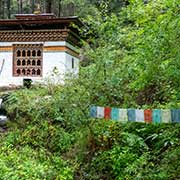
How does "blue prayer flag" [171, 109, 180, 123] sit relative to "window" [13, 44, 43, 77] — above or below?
below

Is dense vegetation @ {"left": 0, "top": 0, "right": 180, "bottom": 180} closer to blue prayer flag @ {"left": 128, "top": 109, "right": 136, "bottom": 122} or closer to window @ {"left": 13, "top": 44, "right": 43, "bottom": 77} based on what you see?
blue prayer flag @ {"left": 128, "top": 109, "right": 136, "bottom": 122}

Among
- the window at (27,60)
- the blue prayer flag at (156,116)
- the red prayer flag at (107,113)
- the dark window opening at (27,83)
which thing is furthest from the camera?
the window at (27,60)

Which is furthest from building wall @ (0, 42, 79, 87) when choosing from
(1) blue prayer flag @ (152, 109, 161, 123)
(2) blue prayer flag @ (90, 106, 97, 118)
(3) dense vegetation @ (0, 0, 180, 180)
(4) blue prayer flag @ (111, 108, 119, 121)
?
(1) blue prayer flag @ (152, 109, 161, 123)

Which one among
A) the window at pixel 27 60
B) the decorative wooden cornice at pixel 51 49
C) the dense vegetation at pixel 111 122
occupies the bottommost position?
the dense vegetation at pixel 111 122

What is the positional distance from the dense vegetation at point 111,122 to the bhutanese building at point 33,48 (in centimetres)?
397

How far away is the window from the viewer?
43.1 ft

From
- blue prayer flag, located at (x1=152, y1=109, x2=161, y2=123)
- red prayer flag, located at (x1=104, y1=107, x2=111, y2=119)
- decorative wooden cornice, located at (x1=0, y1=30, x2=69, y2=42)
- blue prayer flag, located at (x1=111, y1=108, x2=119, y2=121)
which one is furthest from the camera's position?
decorative wooden cornice, located at (x1=0, y1=30, x2=69, y2=42)

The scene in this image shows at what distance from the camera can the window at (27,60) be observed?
13.1 m

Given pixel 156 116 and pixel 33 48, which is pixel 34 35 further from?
pixel 156 116

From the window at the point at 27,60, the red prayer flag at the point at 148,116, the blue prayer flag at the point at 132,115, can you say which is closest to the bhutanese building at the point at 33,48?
the window at the point at 27,60

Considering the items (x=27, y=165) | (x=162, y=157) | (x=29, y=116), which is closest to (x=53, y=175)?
(x=27, y=165)

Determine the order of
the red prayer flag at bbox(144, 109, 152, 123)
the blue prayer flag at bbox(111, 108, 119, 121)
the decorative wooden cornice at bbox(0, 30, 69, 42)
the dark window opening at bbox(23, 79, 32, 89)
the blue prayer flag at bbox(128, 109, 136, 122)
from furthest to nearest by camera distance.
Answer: the decorative wooden cornice at bbox(0, 30, 69, 42), the dark window opening at bbox(23, 79, 32, 89), the blue prayer flag at bbox(111, 108, 119, 121), the blue prayer flag at bbox(128, 109, 136, 122), the red prayer flag at bbox(144, 109, 152, 123)

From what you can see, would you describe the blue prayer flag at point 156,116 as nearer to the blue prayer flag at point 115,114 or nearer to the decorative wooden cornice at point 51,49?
the blue prayer flag at point 115,114

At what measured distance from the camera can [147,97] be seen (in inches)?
303
